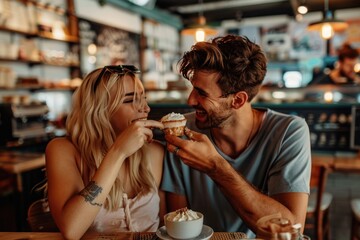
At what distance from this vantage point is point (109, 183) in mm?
1626

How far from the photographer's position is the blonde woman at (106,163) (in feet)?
5.27

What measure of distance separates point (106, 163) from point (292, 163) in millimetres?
895

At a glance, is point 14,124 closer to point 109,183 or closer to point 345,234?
point 109,183

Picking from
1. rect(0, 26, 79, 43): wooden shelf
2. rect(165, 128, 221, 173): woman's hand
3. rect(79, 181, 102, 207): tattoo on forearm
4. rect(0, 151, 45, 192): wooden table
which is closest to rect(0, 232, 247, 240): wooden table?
rect(79, 181, 102, 207): tattoo on forearm

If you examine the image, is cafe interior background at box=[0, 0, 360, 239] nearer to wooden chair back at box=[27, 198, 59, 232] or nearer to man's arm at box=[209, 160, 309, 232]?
man's arm at box=[209, 160, 309, 232]

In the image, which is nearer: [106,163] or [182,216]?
[182,216]

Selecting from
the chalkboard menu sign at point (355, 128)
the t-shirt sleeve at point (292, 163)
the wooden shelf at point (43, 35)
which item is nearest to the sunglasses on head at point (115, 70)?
the t-shirt sleeve at point (292, 163)

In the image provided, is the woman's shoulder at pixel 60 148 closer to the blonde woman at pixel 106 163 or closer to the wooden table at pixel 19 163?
the blonde woman at pixel 106 163

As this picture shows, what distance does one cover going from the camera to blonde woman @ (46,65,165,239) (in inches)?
63.3

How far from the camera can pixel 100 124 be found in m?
1.99

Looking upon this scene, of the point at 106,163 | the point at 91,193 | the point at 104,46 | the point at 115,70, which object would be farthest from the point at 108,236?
the point at 104,46

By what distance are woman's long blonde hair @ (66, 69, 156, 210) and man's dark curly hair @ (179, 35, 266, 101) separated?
0.39 meters

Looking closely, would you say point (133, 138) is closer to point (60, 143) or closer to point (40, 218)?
point (60, 143)

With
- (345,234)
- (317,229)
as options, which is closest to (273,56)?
(345,234)
